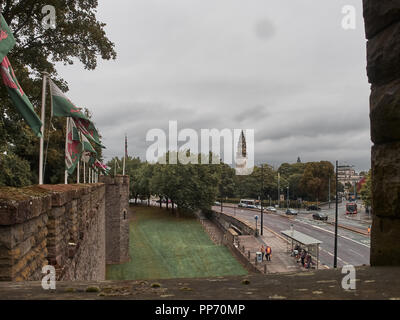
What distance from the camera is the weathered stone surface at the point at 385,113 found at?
287 cm

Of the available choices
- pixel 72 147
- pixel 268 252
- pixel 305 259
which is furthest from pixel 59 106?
pixel 305 259

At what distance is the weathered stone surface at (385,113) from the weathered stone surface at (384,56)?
9 cm

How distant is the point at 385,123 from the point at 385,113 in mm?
98

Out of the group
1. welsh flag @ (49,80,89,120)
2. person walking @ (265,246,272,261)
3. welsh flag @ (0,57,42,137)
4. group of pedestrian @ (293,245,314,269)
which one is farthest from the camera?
person walking @ (265,246,272,261)

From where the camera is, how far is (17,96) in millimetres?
5320

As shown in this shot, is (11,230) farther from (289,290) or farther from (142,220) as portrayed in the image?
(142,220)

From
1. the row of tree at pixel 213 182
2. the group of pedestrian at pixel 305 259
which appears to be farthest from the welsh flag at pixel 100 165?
the group of pedestrian at pixel 305 259

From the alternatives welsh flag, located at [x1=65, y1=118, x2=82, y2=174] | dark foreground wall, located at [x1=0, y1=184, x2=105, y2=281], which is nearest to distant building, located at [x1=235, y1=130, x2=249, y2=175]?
welsh flag, located at [x1=65, y1=118, x2=82, y2=174]

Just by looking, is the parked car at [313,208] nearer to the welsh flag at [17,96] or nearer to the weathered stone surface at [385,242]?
the welsh flag at [17,96]

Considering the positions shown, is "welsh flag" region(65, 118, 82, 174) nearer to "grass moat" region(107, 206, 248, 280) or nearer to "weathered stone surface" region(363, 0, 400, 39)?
"weathered stone surface" region(363, 0, 400, 39)

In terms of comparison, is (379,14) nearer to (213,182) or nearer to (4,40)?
(4,40)

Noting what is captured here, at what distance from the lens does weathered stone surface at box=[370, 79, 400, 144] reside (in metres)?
2.87

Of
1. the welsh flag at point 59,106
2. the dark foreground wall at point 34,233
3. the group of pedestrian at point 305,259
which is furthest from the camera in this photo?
the group of pedestrian at point 305,259
